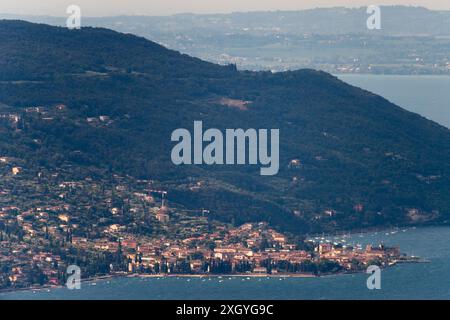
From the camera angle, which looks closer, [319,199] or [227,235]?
[227,235]

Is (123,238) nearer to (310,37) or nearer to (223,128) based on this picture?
(223,128)

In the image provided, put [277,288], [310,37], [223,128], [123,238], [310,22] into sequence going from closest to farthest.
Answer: [277,288], [123,238], [223,128], [310,37], [310,22]

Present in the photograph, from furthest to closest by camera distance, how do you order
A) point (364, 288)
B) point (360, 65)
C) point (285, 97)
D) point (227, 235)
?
point (360, 65) → point (285, 97) → point (227, 235) → point (364, 288)

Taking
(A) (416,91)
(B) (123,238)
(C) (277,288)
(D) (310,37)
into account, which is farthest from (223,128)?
(D) (310,37)

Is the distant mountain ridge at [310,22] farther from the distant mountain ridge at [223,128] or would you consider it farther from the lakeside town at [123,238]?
the lakeside town at [123,238]

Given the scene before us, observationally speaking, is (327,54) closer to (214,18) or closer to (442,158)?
(214,18)

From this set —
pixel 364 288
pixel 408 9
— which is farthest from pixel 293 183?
pixel 408 9
